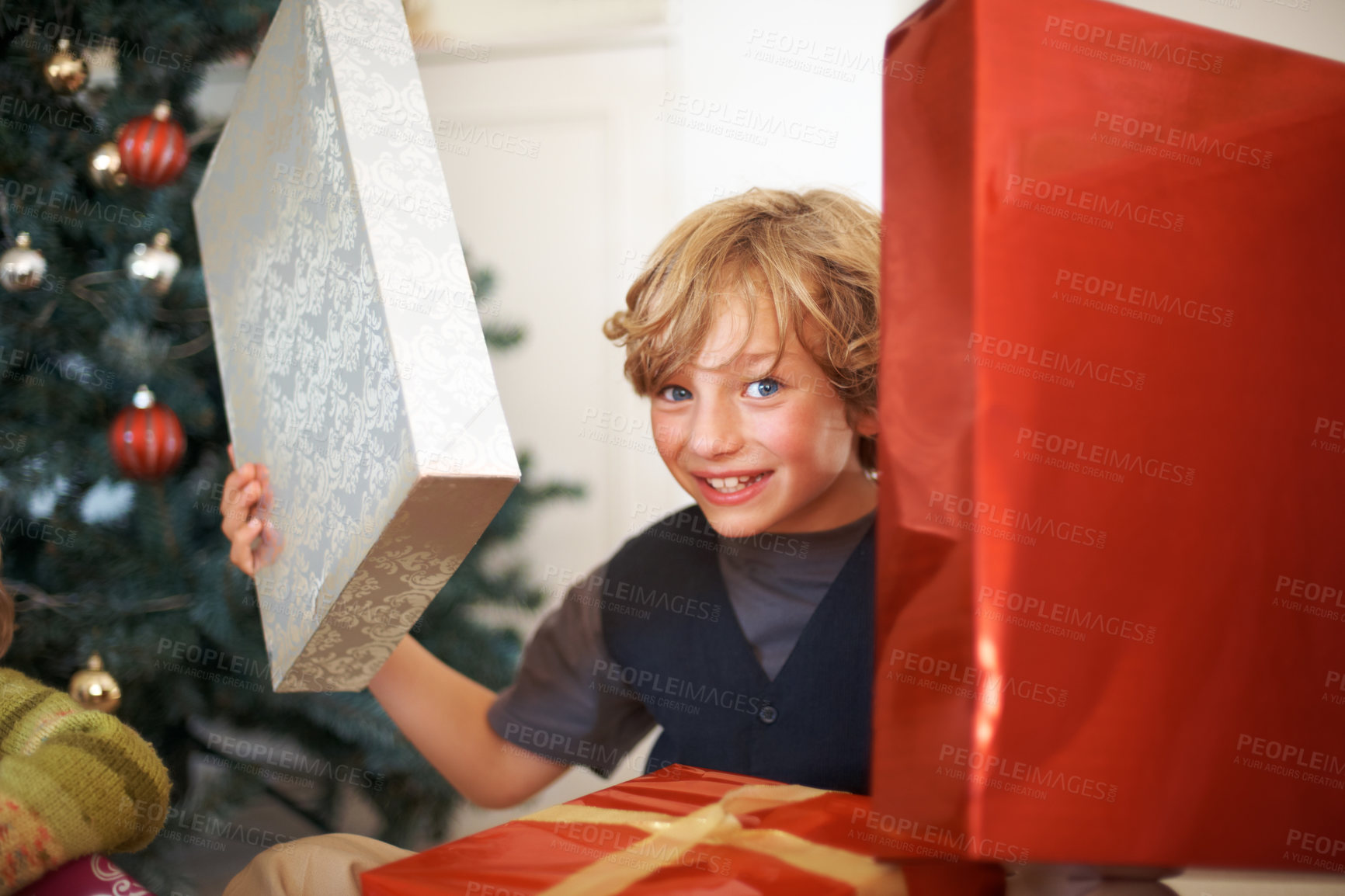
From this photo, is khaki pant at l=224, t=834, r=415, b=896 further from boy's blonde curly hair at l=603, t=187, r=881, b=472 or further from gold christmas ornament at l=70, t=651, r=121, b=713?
boy's blonde curly hair at l=603, t=187, r=881, b=472

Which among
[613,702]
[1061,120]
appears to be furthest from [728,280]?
[613,702]

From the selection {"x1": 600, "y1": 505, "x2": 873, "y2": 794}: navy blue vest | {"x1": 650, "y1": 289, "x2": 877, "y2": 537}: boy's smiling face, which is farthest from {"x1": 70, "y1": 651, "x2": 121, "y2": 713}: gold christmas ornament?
{"x1": 650, "y1": 289, "x2": 877, "y2": 537}: boy's smiling face

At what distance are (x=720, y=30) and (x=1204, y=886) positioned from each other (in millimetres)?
1466

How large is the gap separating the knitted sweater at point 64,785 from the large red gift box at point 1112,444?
0.53 meters

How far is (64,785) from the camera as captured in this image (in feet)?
1.86

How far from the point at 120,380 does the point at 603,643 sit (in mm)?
742

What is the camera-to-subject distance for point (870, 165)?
1.27 meters

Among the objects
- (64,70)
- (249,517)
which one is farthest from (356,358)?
(64,70)

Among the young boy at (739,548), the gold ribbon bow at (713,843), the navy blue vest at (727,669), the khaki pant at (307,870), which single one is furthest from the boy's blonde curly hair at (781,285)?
the khaki pant at (307,870)

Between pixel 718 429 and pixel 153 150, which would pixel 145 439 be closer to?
pixel 153 150

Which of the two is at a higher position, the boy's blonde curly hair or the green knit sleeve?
the boy's blonde curly hair

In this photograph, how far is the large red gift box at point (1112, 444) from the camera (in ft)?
1.50

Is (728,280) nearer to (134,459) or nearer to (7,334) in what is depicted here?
(134,459)

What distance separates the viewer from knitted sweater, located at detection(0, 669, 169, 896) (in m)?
0.53
